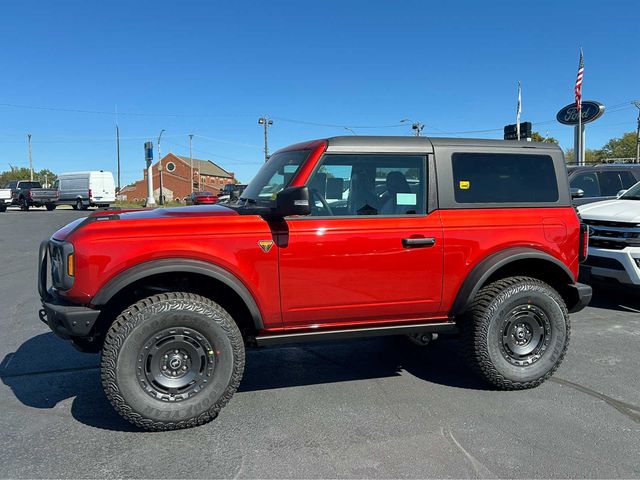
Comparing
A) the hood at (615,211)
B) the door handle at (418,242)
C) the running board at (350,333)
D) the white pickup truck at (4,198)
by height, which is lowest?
the running board at (350,333)

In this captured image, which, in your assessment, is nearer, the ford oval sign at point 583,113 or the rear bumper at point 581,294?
the rear bumper at point 581,294

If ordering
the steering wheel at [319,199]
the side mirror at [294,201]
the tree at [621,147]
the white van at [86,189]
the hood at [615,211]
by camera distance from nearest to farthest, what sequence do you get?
1. the side mirror at [294,201]
2. the steering wheel at [319,199]
3. the hood at [615,211]
4. the white van at [86,189]
5. the tree at [621,147]

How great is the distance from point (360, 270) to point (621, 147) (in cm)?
8494

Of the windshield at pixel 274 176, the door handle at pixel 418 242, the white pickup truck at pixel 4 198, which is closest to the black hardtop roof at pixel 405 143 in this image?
the windshield at pixel 274 176

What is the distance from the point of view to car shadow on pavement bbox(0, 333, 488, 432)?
12.4 feet

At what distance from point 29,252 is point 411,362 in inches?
421

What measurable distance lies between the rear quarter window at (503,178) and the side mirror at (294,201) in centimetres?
132

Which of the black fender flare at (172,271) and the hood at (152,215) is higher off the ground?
the hood at (152,215)

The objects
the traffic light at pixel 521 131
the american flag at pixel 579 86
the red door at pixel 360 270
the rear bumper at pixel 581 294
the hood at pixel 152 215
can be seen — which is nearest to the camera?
the hood at pixel 152 215

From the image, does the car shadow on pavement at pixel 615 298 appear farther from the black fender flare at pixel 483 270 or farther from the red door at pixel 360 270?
the red door at pixel 360 270

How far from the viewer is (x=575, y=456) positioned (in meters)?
2.98

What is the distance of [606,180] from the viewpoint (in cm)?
975

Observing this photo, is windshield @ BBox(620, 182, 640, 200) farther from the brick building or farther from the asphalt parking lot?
the brick building

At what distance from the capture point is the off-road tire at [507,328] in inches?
153
